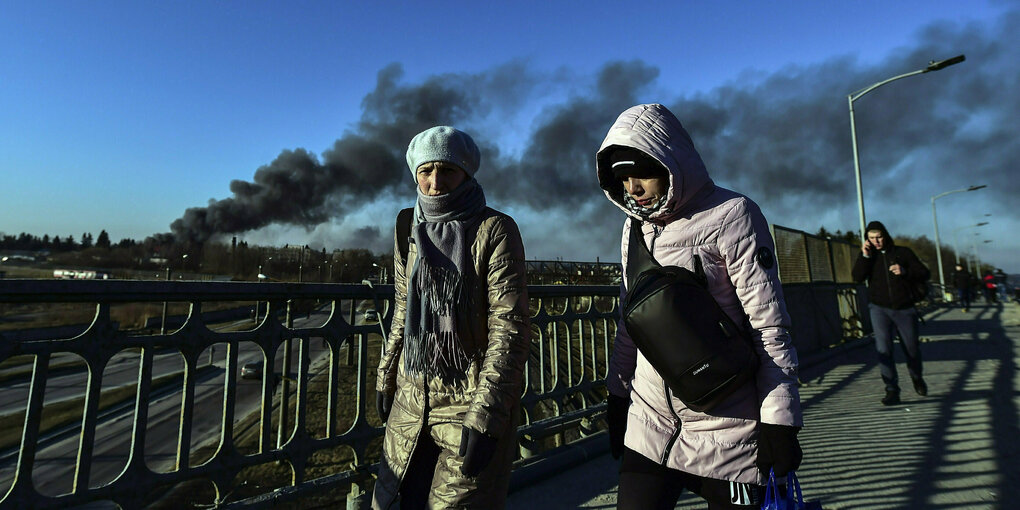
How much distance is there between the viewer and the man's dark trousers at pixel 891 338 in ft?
16.4

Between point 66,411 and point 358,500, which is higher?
point 358,500

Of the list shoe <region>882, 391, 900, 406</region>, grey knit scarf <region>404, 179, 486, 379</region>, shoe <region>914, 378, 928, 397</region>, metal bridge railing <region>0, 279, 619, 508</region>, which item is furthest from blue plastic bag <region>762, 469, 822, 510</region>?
shoe <region>914, 378, 928, 397</region>

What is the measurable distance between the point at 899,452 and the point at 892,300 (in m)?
2.28

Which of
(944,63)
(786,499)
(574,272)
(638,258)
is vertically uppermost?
(944,63)

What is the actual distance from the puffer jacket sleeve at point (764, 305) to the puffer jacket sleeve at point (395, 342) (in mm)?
1189

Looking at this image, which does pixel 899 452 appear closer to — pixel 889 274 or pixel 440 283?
pixel 889 274

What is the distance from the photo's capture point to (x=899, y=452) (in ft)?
11.6

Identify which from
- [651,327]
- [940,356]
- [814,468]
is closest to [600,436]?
[814,468]

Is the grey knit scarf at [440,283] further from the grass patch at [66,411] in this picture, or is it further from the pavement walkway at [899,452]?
the pavement walkway at [899,452]

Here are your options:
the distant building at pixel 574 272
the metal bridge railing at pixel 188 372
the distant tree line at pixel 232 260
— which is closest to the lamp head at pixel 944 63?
the metal bridge railing at pixel 188 372

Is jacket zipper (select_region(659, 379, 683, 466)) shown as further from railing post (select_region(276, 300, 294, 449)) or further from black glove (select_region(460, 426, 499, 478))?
railing post (select_region(276, 300, 294, 449))

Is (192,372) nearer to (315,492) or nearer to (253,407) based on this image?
(315,492)

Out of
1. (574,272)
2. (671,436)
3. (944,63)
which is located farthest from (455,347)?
(574,272)

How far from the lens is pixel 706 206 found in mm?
1600
